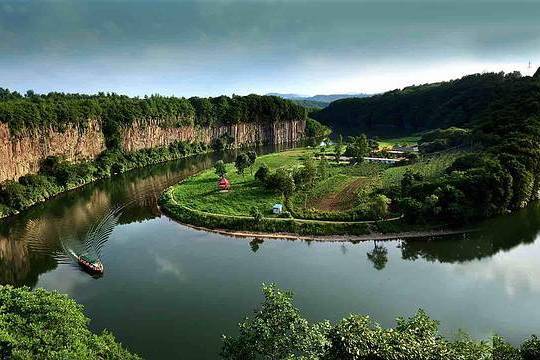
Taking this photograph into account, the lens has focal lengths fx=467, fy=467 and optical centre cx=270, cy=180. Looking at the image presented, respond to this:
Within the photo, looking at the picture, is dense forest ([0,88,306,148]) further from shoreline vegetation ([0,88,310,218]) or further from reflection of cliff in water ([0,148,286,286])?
reflection of cliff in water ([0,148,286,286])

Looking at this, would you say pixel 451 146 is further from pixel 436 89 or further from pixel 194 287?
pixel 436 89

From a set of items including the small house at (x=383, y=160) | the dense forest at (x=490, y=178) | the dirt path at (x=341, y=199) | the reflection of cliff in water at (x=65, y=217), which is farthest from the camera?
the small house at (x=383, y=160)

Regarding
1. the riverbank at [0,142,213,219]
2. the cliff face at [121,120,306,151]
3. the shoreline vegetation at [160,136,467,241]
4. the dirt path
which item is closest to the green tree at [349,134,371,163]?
the shoreline vegetation at [160,136,467,241]

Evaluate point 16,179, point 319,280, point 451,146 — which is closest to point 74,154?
point 16,179

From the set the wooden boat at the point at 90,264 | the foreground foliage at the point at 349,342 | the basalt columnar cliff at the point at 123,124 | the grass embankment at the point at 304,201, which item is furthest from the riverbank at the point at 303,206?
the foreground foliage at the point at 349,342

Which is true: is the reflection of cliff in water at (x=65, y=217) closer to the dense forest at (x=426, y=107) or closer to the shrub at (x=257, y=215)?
the shrub at (x=257, y=215)
